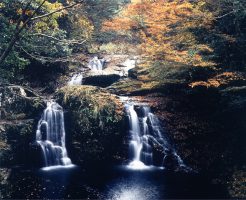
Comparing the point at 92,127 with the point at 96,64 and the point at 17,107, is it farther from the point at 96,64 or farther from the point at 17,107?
the point at 96,64

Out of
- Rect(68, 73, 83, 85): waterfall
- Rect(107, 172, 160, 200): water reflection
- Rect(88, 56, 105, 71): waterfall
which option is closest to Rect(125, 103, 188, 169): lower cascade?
Rect(107, 172, 160, 200): water reflection

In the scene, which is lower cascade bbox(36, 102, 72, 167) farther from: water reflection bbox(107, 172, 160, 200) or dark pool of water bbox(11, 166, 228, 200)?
water reflection bbox(107, 172, 160, 200)

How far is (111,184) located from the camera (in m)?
11.8

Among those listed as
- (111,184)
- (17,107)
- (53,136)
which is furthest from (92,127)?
(17,107)

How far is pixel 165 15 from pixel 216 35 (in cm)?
329

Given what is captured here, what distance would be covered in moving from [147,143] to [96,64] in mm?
7186

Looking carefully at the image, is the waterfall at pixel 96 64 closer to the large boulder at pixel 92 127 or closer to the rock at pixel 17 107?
the large boulder at pixel 92 127

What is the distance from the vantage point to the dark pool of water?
10.9 metres

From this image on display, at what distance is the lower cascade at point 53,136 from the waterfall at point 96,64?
5.05m

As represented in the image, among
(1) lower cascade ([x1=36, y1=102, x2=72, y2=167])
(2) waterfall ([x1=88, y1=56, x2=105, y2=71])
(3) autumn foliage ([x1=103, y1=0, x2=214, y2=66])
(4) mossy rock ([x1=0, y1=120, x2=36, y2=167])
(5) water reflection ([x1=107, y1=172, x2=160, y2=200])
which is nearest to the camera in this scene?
(5) water reflection ([x1=107, y1=172, x2=160, y2=200])

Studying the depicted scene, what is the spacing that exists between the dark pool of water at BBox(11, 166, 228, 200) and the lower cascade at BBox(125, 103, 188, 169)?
2.32 feet

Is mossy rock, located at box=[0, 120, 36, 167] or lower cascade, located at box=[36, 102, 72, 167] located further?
lower cascade, located at box=[36, 102, 72, 167]

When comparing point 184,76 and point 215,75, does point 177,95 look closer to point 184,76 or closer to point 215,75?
point 184,76

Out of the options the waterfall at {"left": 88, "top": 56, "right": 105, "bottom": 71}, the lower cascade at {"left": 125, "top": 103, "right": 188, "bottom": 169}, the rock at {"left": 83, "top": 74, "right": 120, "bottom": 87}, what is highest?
the waterfall at {"left": 88, "top": 56, "right": 105, "bottom": 71}
